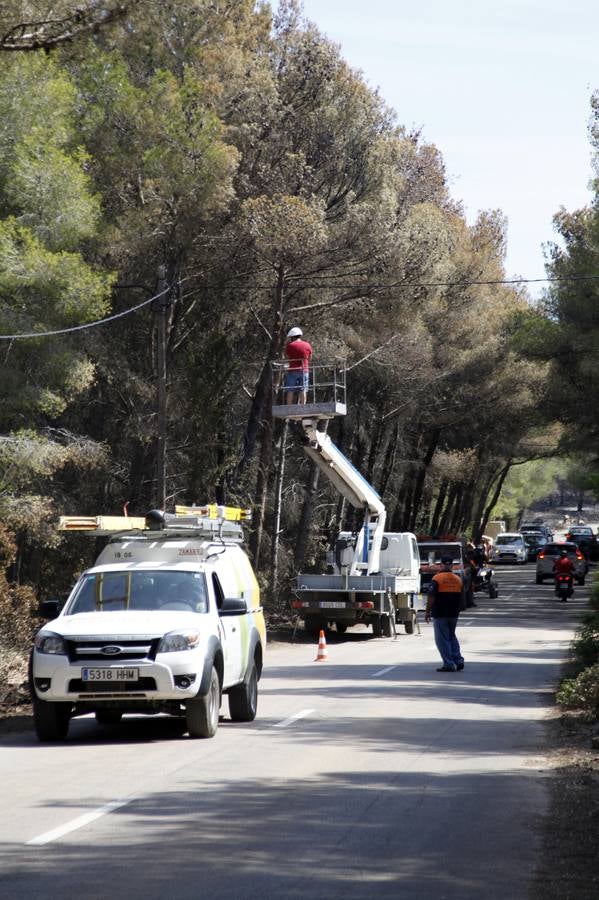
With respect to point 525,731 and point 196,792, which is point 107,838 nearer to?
point 196,792

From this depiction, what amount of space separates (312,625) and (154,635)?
18.0 metres

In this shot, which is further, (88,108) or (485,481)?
(485,481)

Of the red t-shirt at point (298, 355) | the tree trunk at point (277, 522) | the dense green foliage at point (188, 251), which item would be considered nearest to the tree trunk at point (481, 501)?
the tree trunk at point (277, 522)

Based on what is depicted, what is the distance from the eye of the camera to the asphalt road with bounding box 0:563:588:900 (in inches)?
283

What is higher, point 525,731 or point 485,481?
point 485,481

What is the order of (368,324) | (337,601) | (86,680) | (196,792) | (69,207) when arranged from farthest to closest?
(368,324) → (337,601) → (69,207) → (86,680) → (196,792)

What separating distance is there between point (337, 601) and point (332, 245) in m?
9.06

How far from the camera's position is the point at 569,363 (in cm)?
4484

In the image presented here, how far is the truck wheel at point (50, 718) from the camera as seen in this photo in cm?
1273

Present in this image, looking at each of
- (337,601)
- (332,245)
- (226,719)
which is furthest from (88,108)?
(226,719)

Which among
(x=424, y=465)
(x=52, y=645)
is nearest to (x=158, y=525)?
(x=52, y=645)

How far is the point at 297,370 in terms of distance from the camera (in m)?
27.9

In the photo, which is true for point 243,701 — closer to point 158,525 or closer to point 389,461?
point 158,525

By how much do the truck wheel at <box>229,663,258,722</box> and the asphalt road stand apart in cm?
16
